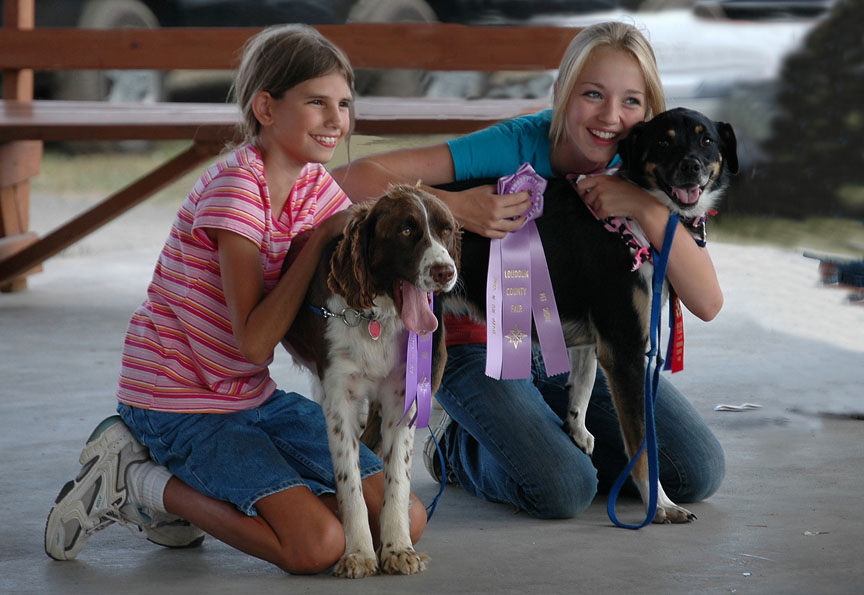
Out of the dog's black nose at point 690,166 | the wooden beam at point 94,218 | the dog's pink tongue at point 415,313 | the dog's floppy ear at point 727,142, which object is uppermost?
the dog's floppy ear at point 727,142

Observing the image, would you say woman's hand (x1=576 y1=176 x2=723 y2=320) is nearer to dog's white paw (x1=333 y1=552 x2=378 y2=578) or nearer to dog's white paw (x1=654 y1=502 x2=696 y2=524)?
dog's white paw (x1=654 y1=502 x2=696 y2=524)

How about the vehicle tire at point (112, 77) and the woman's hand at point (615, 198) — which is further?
the vehicle tire at point (112, 77)

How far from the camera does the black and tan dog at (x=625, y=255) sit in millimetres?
2549

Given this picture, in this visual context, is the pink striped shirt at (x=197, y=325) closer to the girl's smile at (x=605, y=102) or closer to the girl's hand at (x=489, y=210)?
the girl's hand at (x=489, y=210)

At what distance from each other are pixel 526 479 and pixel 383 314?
66 cm

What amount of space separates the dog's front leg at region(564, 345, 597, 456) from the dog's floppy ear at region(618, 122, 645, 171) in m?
0.50

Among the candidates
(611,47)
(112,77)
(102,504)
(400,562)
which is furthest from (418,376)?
(112,77)

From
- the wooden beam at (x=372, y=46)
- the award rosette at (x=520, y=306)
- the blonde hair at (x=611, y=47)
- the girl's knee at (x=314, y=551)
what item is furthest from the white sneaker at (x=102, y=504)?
the wooden beam at (x=372, y=46)

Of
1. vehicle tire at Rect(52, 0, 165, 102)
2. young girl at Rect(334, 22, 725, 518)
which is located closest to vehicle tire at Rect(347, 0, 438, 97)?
vehicle tire at Rect(52, 0, 165, 102)

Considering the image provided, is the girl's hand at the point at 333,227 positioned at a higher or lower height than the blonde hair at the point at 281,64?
lower

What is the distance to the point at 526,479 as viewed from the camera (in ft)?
8.59

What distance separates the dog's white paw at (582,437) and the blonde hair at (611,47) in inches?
29.2

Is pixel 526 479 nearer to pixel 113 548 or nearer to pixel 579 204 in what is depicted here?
pixel 579 204

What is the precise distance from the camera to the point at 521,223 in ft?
8.75
